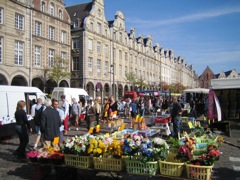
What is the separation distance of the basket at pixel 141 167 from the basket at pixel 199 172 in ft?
2.00

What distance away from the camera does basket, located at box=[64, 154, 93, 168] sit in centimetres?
552

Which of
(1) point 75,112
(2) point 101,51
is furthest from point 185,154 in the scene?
(2) point 101,51

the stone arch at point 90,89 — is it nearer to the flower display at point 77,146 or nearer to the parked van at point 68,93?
the parked van at point 68,93

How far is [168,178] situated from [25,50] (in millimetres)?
25016

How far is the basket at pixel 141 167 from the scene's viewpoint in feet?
16.1

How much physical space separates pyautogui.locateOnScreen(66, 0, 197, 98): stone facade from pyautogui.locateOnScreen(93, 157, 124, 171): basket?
100ft

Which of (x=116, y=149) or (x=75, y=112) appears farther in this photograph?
(x=75, y=112)

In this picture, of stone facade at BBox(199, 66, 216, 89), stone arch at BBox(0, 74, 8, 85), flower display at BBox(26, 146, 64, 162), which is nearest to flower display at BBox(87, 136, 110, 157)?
flower display at BBox(26, 146, 64, 162)

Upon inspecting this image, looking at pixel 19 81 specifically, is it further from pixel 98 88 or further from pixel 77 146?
pixel 77 146

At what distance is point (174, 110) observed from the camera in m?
10.9

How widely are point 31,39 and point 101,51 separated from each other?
1415cm

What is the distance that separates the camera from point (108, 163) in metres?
5.30

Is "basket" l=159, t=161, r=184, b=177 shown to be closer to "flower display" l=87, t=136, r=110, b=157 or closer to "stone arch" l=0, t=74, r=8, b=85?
"flower display" l=87, t=136, r=110, b=157

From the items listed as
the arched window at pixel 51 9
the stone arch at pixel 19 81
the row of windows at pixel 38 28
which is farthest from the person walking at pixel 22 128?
the arched window at pixel 51 9
